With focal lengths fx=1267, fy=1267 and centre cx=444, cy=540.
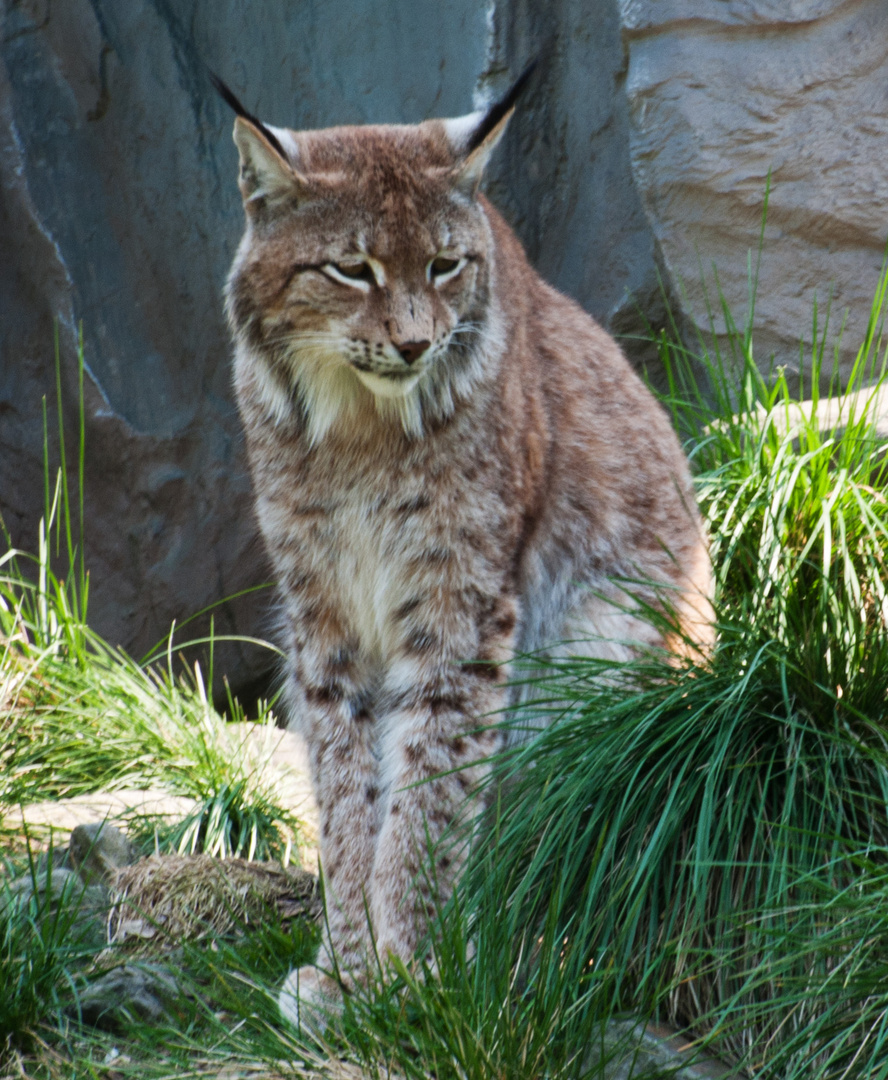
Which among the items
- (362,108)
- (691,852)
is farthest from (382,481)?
(362,108)

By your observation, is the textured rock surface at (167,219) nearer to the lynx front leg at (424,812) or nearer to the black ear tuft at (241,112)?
the black ear tuft at (241,112)

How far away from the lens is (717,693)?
9.62ft

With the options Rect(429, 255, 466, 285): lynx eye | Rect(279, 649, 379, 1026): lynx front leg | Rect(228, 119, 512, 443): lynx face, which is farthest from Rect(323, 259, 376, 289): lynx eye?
Rect(279, 649, 379, 1026): lynx front leg

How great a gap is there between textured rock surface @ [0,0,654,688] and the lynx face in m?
2.19

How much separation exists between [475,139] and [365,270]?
1.57ft

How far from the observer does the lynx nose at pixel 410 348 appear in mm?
3102

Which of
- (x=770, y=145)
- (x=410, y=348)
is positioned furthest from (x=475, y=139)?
(x=770, y=145)

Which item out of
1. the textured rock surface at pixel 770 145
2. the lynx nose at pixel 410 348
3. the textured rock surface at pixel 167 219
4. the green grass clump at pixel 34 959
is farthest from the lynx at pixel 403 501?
the textured rock surface at pixel 167 219

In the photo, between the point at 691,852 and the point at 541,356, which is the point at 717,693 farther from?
the point at 541,356

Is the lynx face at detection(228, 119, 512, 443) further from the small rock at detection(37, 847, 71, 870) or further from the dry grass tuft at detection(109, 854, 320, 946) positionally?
the small rock at detection(37, 847, 71, 870)

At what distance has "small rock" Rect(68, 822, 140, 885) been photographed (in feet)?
12.7

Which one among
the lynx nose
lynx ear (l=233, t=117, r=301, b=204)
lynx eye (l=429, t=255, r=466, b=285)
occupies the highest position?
lynx ear (l=233, t=117, r=301, b=204)

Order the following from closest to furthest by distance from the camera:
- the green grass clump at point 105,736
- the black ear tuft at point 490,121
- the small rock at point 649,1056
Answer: the small rock at point 649,1056, the black ear tuft at point 490,121, the green grass clump at point 105,736

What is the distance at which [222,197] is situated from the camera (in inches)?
235
